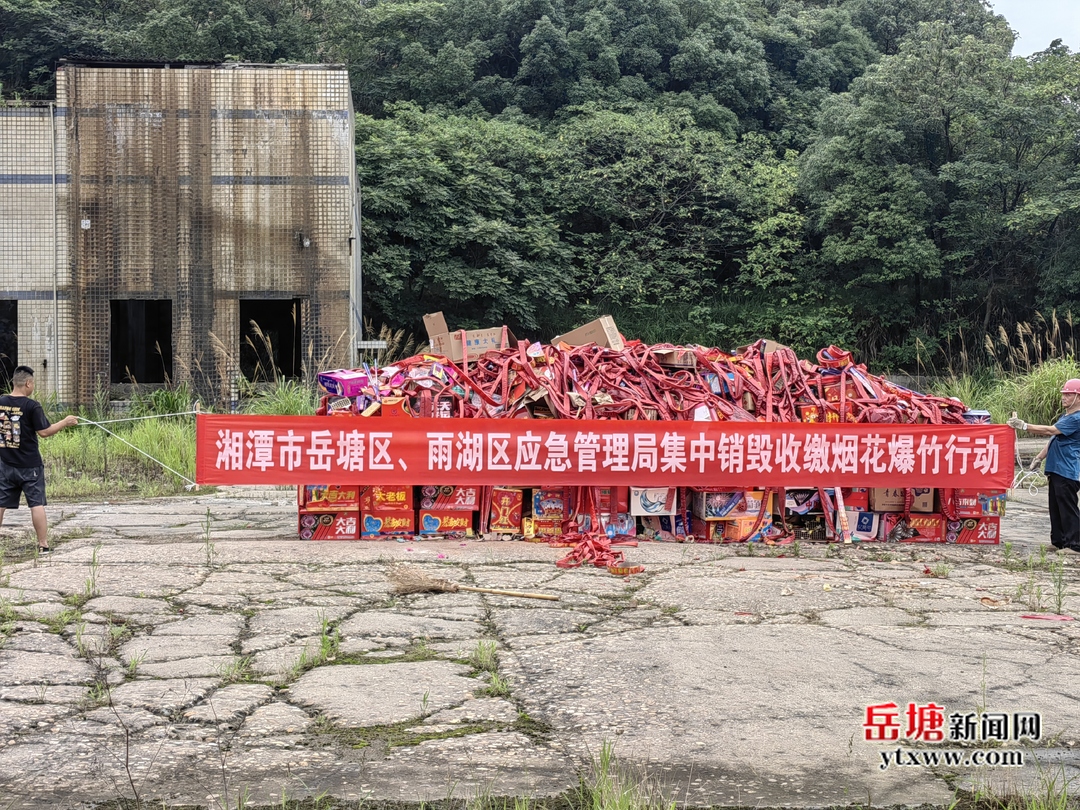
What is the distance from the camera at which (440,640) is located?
518cm

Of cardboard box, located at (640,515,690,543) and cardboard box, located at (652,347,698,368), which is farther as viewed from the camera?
cardboard box, located at (652,347,698,368)

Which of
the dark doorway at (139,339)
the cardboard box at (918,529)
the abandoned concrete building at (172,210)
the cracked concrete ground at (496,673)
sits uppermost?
the abandoned concrete building at (172,210)

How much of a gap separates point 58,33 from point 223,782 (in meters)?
34.0

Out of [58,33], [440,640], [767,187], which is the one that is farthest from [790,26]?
[440,640]

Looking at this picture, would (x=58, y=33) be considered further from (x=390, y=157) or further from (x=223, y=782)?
(x=223, y=782)

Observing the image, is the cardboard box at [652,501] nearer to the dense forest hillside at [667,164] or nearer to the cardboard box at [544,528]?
the cardboard box at [544,528]

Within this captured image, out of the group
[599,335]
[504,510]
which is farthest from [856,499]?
[504,510]

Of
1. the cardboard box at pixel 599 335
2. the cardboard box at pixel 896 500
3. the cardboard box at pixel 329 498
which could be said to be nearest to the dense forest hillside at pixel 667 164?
the cardboard box at pixel 599 335

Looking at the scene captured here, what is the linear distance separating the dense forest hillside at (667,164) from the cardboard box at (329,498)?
18.2 m

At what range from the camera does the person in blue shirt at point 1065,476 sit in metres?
8.54

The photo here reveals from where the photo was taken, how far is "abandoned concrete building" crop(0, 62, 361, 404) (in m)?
18.7

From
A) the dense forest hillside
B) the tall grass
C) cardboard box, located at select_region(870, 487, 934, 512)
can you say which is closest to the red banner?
→ cardboard box, located at select_region(870, 487, 934, 512)

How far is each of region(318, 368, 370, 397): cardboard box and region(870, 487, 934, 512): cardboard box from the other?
4.55m

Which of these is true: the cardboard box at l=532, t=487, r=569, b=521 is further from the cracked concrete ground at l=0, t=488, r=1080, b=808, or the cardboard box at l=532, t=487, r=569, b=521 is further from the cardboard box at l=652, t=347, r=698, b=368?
the cardboard box at l=652, t=347, r=698, b=368
